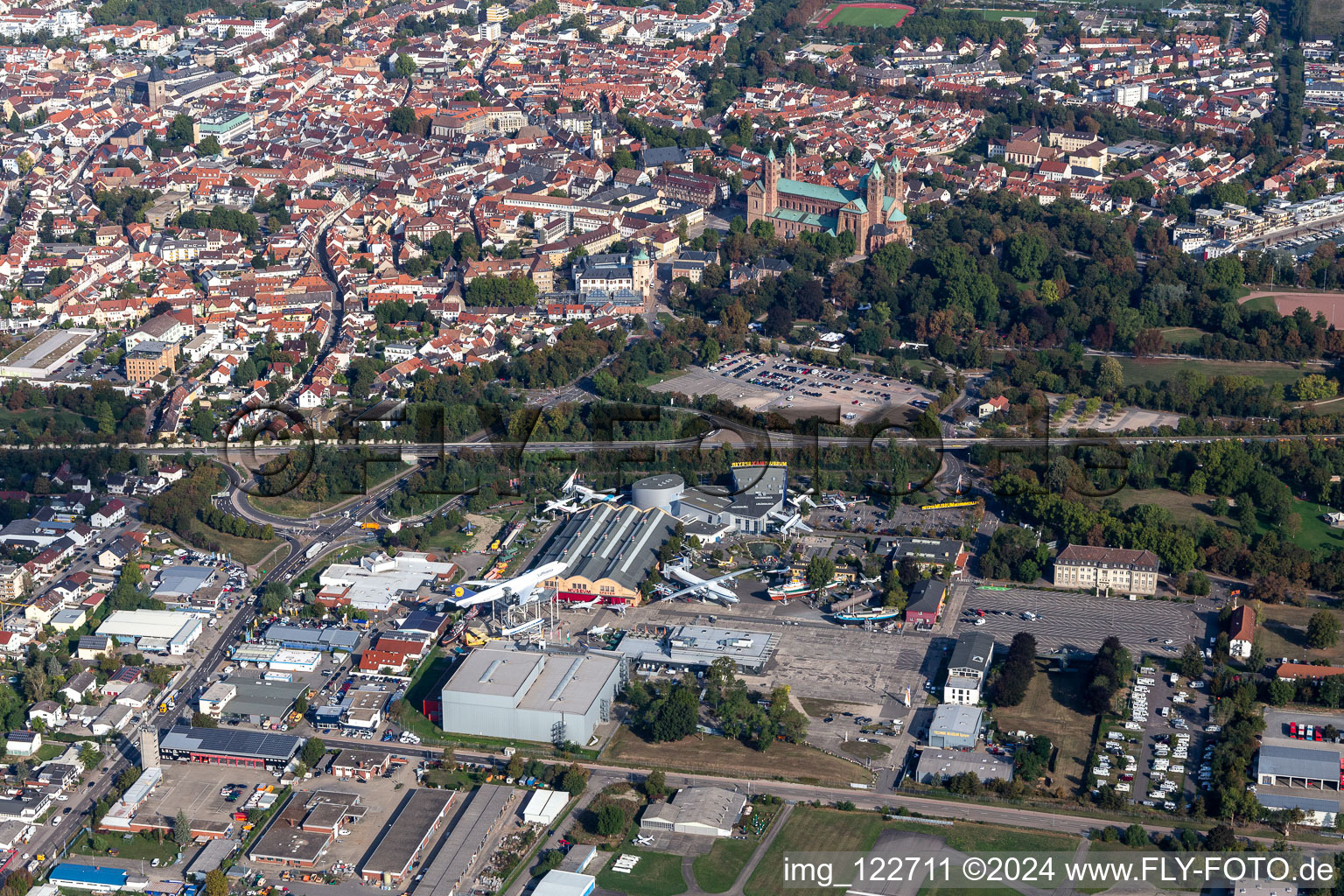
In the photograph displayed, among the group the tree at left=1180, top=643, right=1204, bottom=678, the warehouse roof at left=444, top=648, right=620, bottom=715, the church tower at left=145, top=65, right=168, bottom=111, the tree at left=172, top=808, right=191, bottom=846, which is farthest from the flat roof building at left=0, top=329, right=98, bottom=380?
the tree at left=1180, top=643, right=1204, bottom=678

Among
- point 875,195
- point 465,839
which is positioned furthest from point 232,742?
point 875,195

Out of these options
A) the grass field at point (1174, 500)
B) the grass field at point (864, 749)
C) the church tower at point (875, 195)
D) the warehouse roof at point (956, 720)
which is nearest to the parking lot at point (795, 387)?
the grass field at point (1174, 500)

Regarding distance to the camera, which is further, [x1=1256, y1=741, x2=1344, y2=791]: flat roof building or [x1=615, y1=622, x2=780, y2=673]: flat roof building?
[x1=615, y1=622, x2=780, y2=673]: flat roof building

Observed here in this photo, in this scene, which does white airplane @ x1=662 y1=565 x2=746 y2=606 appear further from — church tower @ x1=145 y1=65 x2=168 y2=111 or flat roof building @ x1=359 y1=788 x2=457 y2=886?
church tower @ x1=145 y1=65 x2=168 y2=111

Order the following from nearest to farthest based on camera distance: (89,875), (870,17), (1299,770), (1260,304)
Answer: (89,875) < (1299,770) < (1260,304) < (870,17)

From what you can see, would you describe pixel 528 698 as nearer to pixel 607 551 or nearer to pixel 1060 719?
pixel 607 551

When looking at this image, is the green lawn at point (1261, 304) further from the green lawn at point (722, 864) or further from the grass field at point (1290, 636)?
the green lawn at point (722, 864)

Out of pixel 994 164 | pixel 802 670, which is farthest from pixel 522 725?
pixel 994 164
